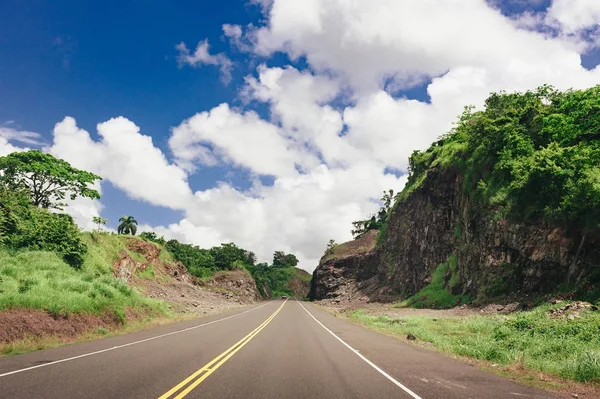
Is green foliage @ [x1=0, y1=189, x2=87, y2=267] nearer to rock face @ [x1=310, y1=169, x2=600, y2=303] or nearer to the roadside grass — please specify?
the roadside grass

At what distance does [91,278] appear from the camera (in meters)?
24.4

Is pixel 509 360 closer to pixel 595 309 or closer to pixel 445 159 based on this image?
pixel 595 309

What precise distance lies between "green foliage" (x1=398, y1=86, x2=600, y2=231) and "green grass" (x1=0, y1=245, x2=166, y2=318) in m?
28.3

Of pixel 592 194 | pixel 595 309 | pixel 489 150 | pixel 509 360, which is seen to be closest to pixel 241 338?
pixel 509 360

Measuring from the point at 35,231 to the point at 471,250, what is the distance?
1497 inches

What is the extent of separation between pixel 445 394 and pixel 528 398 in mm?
1600

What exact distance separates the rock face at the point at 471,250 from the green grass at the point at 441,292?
1.02 m

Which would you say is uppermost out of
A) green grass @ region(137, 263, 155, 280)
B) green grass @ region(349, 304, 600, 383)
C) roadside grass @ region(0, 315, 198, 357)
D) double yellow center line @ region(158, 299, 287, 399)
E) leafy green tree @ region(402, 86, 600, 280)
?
leafy green tree @ region(402, 86, 600, 280)

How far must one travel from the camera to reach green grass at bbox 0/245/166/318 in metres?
16.4

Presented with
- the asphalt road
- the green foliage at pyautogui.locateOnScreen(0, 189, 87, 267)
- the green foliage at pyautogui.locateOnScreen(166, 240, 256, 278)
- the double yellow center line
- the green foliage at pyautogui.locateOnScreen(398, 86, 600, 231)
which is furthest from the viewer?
the green foliage at pyautogui.locateOnScreen(166, 240, 256, 278)

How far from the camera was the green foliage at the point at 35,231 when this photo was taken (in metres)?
25.2

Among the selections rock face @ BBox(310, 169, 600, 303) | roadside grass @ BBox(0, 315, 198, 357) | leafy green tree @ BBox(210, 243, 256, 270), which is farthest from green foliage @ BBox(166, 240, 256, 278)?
roadside grass @ BBox(0, 315, 198, 357)

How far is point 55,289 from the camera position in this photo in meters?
19.0

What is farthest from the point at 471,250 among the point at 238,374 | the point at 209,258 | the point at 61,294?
the point at 209,258
